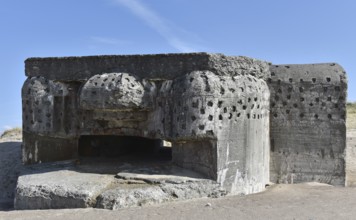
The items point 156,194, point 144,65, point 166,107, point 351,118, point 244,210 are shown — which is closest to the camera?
point 244,210

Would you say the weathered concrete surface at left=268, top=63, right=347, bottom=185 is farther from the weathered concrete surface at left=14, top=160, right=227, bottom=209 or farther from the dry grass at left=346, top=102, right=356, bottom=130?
the dry grass at left=346, top=102, right=356, bottom=130

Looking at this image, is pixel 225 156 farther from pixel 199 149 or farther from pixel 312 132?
pixel 312 132

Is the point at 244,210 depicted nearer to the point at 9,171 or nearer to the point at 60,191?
the point at 60,191

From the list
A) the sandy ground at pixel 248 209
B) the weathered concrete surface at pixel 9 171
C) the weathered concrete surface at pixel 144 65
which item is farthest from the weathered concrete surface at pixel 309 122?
the weathered concrete surface at pixel 9 171

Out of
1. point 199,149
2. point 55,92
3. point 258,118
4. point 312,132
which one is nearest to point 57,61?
point 55,92

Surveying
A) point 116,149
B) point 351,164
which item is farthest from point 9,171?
point 351,164

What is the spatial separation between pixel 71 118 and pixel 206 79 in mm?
2447

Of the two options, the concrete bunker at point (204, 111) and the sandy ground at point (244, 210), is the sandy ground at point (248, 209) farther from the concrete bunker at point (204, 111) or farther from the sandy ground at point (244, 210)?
the concrete bunker at point (204, 111)

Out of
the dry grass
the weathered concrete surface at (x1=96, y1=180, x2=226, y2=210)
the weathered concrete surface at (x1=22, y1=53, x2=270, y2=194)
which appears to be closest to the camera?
the weathered concrete surface at (x1=96, y1=180, x2=226, y2=210)

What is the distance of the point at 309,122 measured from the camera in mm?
6855

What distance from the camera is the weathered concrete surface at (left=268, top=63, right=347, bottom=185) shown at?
22.3 feet

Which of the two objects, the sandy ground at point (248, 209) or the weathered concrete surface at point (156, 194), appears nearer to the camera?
the sandy ground at point (248, 209)

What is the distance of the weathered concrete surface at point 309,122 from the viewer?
6805mm

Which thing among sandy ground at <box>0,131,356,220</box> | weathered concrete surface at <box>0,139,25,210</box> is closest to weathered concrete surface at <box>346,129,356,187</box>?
sandy ground at <box>0,131,356,220</box>
